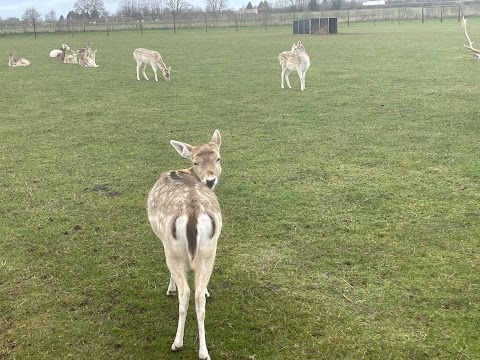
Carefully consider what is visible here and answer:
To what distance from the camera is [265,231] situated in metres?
5.58

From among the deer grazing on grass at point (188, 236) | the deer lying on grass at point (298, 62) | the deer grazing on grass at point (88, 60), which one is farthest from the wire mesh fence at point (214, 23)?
the deer grazing on grass at point (188, 236)

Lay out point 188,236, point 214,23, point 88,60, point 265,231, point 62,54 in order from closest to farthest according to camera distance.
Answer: point 188,236
point 265,231
point 88,60
point 62,54
point 214,23

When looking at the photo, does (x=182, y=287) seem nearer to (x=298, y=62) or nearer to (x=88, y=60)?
(x=298, y=62)

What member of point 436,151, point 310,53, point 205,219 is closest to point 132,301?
point 205,219

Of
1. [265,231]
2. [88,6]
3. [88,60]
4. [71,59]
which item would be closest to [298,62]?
[265,231]

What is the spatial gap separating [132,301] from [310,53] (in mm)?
21996

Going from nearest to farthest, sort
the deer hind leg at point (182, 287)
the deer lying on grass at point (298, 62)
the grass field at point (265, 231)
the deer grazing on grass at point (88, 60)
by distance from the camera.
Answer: the deer hind leg at point (182, 287)
the grass field at point (265, 231)
the deer lying on grass at point (298, 62)
the deer grazing on grass at point (88, 60)

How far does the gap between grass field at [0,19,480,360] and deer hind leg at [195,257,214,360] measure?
0.15 metres

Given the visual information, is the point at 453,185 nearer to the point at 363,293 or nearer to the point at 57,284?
the point at 363,293

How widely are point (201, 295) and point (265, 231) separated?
2217 mm

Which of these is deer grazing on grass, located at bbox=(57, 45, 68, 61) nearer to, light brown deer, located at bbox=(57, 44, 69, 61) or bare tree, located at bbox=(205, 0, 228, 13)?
light brown deer, located at bbox=(57, 44, 69, 61)

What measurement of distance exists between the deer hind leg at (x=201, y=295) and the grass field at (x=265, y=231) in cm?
15

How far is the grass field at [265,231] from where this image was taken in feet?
12.5

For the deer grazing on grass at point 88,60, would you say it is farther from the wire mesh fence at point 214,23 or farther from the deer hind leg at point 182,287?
the wire mesh fence at point 214,23
